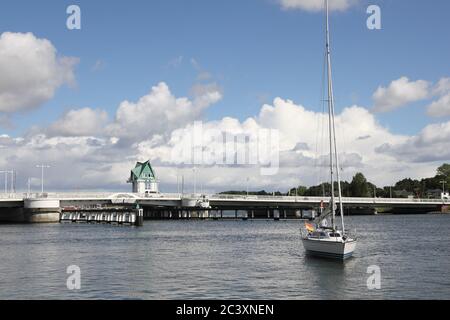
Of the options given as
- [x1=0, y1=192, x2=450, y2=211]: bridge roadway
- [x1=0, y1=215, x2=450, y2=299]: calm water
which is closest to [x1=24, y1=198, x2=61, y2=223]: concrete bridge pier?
[x1=0, y1=192, x2=450, y2=211]: bridge roadway

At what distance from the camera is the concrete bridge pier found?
147 meters

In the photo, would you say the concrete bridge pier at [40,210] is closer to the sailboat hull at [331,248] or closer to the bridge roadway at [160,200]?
the bridge roadway at [160,200]

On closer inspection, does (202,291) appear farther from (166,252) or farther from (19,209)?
(19,209)

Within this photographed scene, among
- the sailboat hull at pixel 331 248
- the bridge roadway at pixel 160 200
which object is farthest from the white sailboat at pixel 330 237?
the bridge roadway at pixel 160 200

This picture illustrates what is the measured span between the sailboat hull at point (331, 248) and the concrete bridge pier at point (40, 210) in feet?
336

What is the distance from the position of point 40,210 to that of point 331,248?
10815 cm

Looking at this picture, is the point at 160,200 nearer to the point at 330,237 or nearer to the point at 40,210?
the point at 40,210

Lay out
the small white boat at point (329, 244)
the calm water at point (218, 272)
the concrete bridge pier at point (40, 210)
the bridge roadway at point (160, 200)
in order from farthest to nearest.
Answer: the bridge roadway at point (160, 200) → the concrete bridge pier at point (40, 210) → the small white boat at point (329, 244) → the calm water at point (218, 272)

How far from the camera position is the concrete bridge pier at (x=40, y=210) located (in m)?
147

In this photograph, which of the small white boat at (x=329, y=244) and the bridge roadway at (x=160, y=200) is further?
the bridge roadway at (x=160, y=200)

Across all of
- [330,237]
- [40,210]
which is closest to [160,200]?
[40,210]

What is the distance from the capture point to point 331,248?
57062mm

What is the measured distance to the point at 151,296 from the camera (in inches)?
1515

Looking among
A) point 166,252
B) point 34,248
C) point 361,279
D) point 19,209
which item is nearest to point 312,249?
point 361,279
